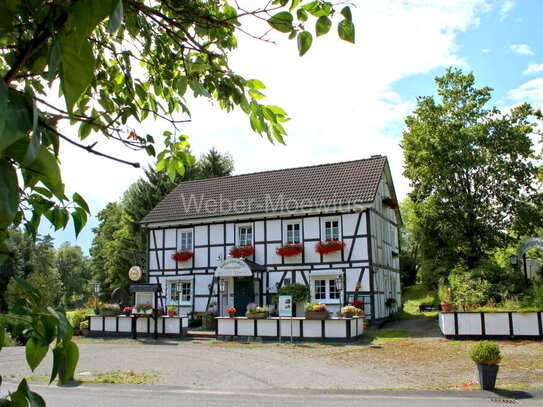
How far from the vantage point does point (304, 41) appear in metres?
1.50

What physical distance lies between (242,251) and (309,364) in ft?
35.1

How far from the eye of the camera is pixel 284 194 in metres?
24.3

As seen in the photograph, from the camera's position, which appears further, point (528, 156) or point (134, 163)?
point (528, 156)

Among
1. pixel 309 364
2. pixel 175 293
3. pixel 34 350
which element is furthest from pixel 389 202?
pixel 34 350

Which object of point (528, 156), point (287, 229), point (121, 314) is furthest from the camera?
point (528, 156)

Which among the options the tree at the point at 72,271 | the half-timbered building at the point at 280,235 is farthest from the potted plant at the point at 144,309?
the tree at the point at 72,271

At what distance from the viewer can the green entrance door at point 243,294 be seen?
22484mm

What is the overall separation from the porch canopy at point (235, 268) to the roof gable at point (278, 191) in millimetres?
2935

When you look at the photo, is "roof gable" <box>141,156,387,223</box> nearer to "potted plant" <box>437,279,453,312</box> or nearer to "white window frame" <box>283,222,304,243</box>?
"white window frame" <box>283,222,304,243</box>

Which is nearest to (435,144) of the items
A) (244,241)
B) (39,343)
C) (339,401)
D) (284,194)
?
(284,194)

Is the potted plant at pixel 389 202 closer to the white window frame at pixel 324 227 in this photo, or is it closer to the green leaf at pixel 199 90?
the white window frame at pixel 324 227

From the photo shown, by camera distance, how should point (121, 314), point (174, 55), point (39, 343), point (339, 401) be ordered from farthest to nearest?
point (121, 314) → point (339, 401) → point (174, 55) → point (39, 343)

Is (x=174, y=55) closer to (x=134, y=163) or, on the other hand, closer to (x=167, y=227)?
(x=134, y=163)

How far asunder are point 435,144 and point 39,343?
25403 mm
